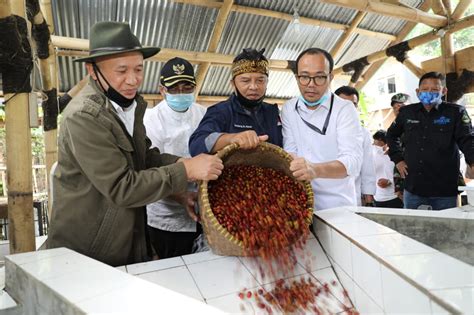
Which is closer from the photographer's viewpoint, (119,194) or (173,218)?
(119,194)

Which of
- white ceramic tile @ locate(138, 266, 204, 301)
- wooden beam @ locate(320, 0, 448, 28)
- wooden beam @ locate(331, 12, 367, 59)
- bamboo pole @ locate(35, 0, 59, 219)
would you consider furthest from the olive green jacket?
wooden beam @ locate(331, 12, 367, 59)

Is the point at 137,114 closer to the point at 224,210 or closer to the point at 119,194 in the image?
the point at 119,194

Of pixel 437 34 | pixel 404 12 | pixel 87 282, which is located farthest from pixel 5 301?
pixel 437 34

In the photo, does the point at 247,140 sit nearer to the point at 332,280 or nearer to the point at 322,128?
the point at 322,128

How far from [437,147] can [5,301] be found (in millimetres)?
3656

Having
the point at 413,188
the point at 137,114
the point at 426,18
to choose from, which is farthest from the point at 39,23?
the point at 426,18

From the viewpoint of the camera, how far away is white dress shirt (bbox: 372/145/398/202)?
4.93m

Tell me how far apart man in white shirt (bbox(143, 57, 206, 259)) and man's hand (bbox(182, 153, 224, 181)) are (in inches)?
34.3

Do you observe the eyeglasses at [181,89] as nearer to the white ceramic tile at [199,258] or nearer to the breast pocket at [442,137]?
the white ceramic tile at [199,258]

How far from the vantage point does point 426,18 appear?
5480 millimetres

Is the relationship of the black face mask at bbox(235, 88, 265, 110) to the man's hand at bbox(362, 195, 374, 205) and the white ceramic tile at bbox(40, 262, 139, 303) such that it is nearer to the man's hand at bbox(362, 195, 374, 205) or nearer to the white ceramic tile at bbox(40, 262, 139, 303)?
the white ceramic tile at bbox(40, 262, 139, 303)

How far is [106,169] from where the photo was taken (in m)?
1.49

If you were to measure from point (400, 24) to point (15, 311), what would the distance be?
866 centimetres

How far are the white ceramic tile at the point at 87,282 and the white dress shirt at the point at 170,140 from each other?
1.09 m
